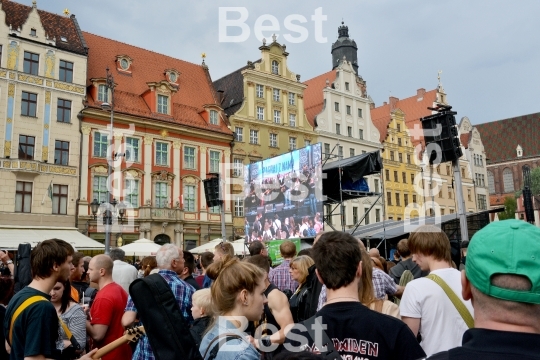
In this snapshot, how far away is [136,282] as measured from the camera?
9.25 feet

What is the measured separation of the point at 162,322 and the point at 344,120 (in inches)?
1495

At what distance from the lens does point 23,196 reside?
24.8 meters

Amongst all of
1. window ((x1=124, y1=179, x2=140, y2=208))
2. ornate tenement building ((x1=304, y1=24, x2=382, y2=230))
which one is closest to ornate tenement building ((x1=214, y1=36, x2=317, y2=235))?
ornate tenement building ((x1=304, y1=24, x2=382, y2=230))

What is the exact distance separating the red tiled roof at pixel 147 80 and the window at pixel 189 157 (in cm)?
160

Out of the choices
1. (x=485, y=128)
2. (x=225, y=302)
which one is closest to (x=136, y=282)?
(x=225, y=302)

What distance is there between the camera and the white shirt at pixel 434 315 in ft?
10.3

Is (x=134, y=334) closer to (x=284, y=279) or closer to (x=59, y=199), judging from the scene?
(x=284, y=279)

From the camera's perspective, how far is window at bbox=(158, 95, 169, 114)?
102ft

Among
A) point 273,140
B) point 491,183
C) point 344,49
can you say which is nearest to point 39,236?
point 273,140

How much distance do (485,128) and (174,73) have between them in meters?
71.6

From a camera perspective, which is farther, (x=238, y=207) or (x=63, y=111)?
(x=238, y=207)

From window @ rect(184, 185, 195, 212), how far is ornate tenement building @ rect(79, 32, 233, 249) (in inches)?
2.5

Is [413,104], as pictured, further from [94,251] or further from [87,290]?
[87,290]

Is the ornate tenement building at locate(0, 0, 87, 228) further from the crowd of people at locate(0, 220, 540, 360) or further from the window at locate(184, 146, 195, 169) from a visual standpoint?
the crowd of people at locate(0, 220, 540, 360)
